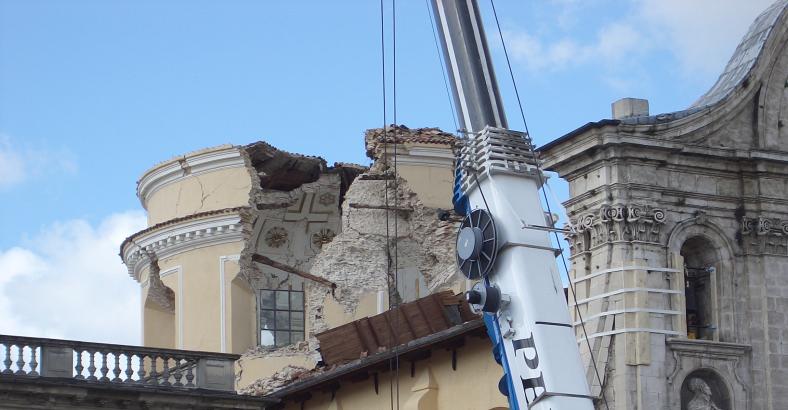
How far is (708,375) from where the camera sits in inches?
1395

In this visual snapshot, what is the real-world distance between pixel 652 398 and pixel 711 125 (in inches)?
198

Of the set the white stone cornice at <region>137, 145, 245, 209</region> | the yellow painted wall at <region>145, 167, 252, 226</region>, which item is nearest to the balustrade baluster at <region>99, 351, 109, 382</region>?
the yellow painted wall at <region>145, 167, 252, 226</region>

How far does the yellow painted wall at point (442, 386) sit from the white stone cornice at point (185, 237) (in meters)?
12.4

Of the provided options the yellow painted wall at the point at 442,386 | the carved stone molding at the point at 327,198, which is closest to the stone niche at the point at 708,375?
the yellow painted wall at the point at 442,386

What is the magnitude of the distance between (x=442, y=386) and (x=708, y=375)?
599cm

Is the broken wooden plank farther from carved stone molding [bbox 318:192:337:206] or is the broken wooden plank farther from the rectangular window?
carved stone molding [bbox 318:192:337:206]

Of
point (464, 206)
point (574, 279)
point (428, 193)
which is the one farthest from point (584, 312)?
point (428, 193)

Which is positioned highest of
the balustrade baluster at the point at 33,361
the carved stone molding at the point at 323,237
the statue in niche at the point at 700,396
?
the carved stone molding at the point at 323,237

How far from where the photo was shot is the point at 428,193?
54.0 metres

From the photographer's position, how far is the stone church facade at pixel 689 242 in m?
34.8

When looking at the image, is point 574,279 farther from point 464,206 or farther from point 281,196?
point 281,196

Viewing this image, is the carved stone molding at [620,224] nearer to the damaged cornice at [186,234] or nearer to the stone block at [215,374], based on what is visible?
the stone block at [215,374]

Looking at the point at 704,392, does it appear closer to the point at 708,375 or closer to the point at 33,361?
the point at 708,375

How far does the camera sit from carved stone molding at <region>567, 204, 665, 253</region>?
35.1 m
